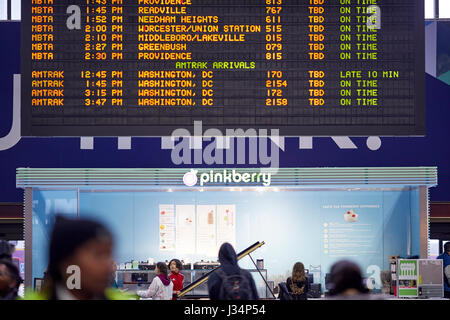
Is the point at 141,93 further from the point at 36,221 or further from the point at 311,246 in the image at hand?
the point at 311,246

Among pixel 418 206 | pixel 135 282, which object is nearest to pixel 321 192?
pixel 418 206

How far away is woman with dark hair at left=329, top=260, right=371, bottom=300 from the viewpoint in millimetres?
2721

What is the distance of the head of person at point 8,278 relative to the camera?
2759 mm

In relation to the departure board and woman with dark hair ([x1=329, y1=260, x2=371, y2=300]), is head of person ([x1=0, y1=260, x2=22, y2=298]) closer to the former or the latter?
woman with dark hair ([x1=329, y1=260, x2=371, y2=300])

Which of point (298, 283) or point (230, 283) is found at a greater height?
point (230, 283)

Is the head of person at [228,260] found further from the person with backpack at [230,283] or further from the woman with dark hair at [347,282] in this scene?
the woman with dark hair at [347,282]

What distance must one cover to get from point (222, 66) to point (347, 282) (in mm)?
3863

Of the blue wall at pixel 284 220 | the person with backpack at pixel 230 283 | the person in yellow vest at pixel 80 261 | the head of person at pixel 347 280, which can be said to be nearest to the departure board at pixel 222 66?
the person with backpack at pixel 230 283

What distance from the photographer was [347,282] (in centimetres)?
274

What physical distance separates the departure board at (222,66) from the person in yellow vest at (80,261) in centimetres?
413

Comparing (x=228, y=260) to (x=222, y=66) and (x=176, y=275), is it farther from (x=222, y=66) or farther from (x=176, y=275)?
(x=176, y=275)

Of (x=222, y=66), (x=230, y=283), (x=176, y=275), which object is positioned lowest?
(x=176, y=275)

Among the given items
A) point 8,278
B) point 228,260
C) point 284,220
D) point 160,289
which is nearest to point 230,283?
point 228,260

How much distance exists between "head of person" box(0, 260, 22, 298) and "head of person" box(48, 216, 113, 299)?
64 centimetres
